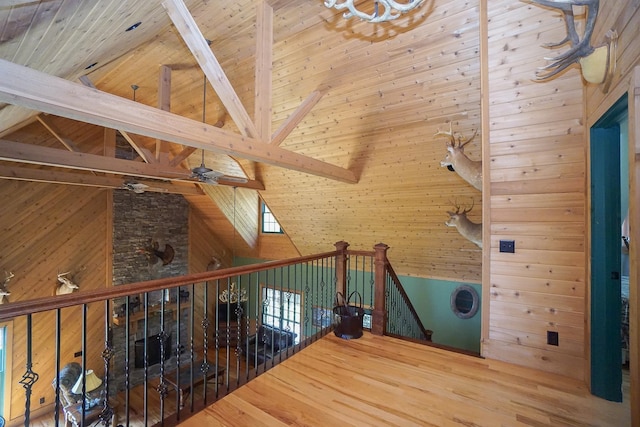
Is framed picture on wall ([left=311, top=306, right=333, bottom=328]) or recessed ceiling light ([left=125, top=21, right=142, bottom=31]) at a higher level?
recessed ceiling light ([left=125, top=21, right=142, bottom=31])

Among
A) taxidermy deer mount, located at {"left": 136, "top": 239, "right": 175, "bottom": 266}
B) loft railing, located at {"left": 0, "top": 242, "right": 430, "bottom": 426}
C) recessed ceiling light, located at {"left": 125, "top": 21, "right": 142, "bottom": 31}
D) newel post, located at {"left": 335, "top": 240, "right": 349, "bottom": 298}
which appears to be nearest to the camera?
loft railing, located at {"left": 0, "top": 242, "right": 430, "bottom": 426}

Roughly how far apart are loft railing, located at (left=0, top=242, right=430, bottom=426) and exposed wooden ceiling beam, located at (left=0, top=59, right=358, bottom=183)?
3.61ft

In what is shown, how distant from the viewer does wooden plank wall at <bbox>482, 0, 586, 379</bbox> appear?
2480 mm

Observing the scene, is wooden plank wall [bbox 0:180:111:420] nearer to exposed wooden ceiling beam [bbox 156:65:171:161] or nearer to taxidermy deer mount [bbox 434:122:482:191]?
exposed wooden ceiling beam [bbox 156:65:171:161]

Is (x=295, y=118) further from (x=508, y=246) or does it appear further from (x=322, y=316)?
(x=508, y=246)

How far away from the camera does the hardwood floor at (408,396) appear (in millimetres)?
2049

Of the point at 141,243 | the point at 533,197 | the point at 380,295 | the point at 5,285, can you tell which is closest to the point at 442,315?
the point at 380,295

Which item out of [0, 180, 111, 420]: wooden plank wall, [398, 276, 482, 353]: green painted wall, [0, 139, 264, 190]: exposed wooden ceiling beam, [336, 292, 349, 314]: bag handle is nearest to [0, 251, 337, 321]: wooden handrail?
[336, 292, 349, 314]: bag handle

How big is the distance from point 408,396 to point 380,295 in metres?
1.35

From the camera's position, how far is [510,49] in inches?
105

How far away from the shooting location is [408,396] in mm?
2305

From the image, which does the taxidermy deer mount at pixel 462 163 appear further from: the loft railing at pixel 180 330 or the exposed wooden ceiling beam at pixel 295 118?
the exposed wooden ceiling beam at pixel 295 118

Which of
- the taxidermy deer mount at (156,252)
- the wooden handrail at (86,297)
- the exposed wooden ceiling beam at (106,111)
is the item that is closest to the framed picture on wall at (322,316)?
the wooden handrail at (86,297)

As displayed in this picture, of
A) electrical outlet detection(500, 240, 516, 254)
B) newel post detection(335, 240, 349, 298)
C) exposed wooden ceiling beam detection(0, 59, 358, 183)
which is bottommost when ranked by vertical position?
newel post detection(335, 240, 349, 298)
